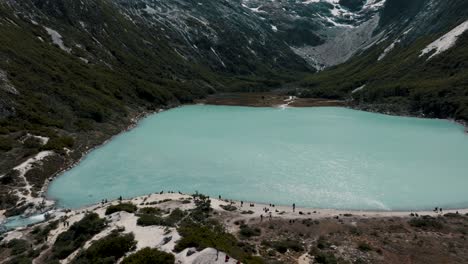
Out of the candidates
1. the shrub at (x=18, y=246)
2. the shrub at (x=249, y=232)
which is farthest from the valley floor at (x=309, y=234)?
the shrub at (x=18, y=246)

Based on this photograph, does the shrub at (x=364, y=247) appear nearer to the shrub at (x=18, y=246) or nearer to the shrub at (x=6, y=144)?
the shrub at (x=18, y=246)

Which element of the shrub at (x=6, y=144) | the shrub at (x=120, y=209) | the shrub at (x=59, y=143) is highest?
the shrub at (x=59, y=143)

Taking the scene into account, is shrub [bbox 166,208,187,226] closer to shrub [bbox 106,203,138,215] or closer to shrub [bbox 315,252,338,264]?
shrub [bbox 106,203,138,215]

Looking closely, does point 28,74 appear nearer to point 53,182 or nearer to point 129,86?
point 129,86

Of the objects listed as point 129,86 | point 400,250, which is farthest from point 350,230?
point 129,86

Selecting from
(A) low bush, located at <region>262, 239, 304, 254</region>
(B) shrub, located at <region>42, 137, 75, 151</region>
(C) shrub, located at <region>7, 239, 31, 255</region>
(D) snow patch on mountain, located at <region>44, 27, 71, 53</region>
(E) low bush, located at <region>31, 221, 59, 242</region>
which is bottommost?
(C) shrub, located at <region>7, 239, 31, 255</region>

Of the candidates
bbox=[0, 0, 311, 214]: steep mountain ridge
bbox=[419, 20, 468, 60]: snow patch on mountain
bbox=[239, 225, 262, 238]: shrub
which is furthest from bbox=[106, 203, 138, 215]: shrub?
bbox=[419, 20, 468, 60]: snow patch on mountain
